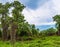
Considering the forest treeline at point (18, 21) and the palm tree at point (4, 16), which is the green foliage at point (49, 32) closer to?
the forest treeline at point (18, 21)

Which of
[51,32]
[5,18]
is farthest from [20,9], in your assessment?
[51,32]

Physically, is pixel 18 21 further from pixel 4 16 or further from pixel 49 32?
pixel 49 32

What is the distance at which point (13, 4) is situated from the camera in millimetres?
61719

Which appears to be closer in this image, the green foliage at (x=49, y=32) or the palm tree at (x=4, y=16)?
the palm tree at (x=4, y=16)

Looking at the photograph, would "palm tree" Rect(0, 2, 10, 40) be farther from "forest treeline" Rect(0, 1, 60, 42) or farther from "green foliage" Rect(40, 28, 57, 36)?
"green foliage" Rect(40, 28, 57, 36)

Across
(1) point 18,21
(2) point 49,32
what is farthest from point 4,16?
(2) point 49,32

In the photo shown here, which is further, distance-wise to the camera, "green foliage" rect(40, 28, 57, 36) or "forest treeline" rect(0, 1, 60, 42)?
"green foliage" rect(40, 28, 57, 36)

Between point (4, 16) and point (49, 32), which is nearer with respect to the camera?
point (4, 16)

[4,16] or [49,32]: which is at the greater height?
[4,16]

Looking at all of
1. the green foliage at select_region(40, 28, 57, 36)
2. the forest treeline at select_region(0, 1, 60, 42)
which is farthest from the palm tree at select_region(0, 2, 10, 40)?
the green foliage at select_region(40, 28, 57, 36)

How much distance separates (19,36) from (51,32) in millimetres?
11521

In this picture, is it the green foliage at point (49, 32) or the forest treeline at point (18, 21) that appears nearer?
the forest treeline at point (18, 21)

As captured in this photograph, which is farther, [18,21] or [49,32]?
[49,32]

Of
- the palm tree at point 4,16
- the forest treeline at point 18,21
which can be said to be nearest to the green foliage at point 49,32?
the forest treeline at point 18,21
